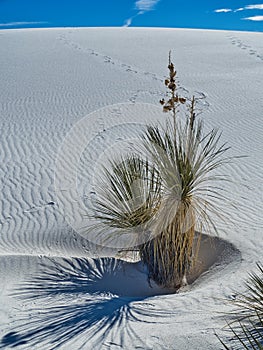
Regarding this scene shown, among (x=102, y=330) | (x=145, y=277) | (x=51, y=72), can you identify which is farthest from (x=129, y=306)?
(x=51, y=72)

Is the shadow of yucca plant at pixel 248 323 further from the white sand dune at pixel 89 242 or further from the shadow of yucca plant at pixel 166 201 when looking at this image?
the shadow of yucca plant at pixel 166 201

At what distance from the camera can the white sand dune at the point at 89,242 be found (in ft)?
9.82

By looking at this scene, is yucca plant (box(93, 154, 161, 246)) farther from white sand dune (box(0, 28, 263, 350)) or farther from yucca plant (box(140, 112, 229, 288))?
white sand dune (box(0, 28, 263, 350))

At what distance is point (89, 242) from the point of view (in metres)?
4.78

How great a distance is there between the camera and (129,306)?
3.25 metres

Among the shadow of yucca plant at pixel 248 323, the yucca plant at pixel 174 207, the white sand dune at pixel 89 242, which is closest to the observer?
the shadow of yucca plant at pixel 248 323

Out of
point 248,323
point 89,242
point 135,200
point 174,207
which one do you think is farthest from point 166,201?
point 89,242

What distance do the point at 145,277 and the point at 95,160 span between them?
3.36 metres

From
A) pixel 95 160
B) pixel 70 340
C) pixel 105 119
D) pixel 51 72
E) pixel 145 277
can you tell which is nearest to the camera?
pixel 70 340

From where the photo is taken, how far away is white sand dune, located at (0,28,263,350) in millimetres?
2994

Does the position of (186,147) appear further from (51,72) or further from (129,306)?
(51,72)

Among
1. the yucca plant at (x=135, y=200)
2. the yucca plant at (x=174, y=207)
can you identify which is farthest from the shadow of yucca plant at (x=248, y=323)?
the yucca plant at (x=135, y=200)

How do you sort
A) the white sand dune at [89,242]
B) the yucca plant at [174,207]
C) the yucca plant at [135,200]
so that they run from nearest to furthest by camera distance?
the white sand dune at [89,242] → the yucca plant at [174,207] → the yucca plant at [135,200]

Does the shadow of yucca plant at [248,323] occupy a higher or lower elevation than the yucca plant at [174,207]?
lower
